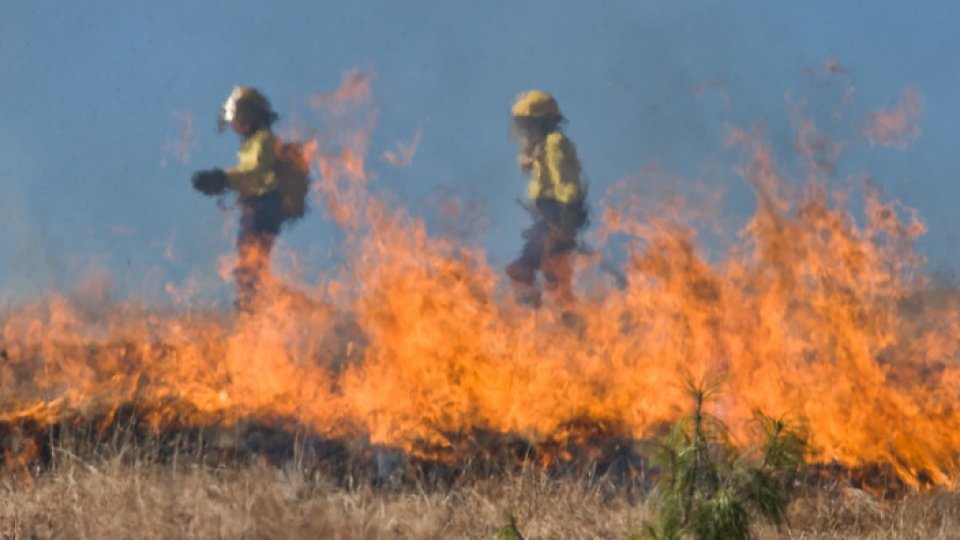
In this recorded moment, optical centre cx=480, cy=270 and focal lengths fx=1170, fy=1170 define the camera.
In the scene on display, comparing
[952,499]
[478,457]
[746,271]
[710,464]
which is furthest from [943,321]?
[710,464]

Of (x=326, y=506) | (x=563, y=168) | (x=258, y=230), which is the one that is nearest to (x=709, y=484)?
(x=326, y=506)

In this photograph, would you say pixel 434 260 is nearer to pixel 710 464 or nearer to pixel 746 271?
pixel 746 271

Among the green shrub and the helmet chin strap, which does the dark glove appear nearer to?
the helmet chin strap

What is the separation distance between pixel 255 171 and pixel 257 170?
27 millimetres

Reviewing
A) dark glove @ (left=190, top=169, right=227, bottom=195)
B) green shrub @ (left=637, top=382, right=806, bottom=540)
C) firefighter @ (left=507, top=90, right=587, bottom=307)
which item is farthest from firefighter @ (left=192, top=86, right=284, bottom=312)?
green shrub @ (left=637, top=382, right=806, bottom=540)

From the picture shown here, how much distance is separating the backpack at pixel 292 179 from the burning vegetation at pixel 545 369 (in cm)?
157

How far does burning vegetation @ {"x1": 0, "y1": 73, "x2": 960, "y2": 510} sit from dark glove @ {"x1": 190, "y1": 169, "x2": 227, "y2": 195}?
189cm

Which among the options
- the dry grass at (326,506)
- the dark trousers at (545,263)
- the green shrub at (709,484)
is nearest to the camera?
the green shrub at (709,484)

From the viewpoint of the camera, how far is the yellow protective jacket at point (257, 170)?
13195mm

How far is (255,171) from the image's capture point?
43.3ft

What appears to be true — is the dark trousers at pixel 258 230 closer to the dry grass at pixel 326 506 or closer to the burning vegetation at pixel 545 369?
the burning vegetation at pixel 545 369

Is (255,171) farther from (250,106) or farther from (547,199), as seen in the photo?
(547,199)

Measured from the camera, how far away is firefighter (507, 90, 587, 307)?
12672 millimetres

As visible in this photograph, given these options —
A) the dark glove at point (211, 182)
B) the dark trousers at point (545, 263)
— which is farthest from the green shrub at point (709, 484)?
the dark glove at point (211, 182)
